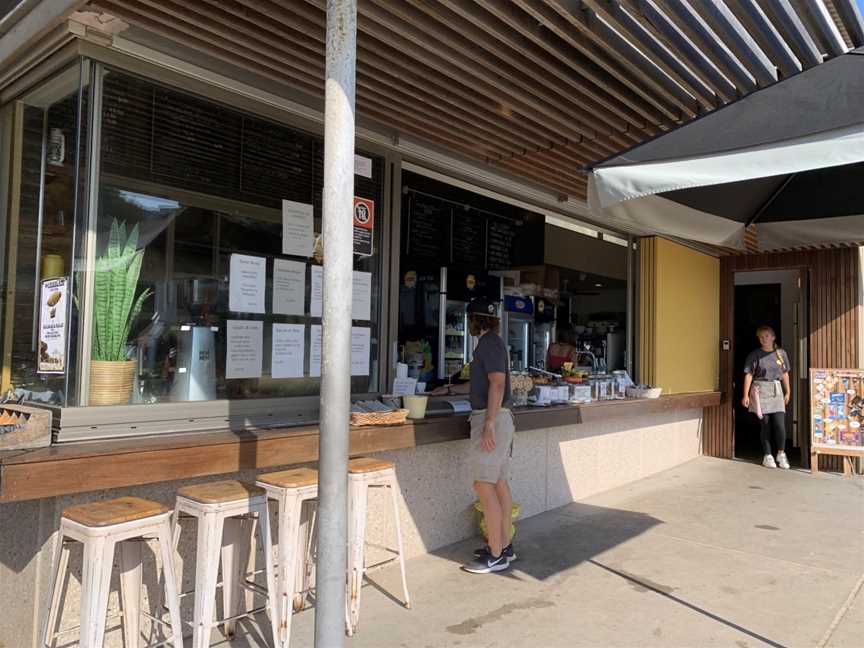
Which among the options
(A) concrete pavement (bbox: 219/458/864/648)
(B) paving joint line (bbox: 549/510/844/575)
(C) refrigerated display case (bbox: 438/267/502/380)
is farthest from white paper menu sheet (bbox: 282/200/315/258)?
(B) paving joint line (bbox: 549/510/844/575)

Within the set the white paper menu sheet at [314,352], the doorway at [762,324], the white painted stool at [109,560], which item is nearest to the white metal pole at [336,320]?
the white painted stool at [109,560]

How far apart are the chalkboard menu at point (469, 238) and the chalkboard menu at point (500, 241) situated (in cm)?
9

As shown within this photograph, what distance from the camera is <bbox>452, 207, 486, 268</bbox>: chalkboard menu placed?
243 inches

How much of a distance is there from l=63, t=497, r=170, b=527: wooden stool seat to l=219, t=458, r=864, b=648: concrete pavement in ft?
3.10

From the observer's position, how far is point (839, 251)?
24.3 feet

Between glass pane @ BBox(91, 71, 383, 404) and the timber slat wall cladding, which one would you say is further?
the timber slat wall cladding

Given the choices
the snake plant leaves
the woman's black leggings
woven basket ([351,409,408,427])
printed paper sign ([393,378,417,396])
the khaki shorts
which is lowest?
the woman's black leggings

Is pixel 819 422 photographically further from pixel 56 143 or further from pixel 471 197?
pixel 56 143

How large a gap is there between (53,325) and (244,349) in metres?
0.95

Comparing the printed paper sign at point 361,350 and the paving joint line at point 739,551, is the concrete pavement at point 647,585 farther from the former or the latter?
the printed paper sign at point 361,350

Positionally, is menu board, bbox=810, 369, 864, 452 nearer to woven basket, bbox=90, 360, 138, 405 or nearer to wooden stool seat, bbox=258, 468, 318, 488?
wooden stool seat, bbox=258, 468, 318, 488

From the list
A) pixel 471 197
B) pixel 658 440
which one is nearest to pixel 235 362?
pixel 471 197

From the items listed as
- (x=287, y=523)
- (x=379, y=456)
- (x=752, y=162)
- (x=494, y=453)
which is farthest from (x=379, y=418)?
(x=752, y=162)

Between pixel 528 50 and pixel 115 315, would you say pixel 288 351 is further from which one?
pixel 528 50
